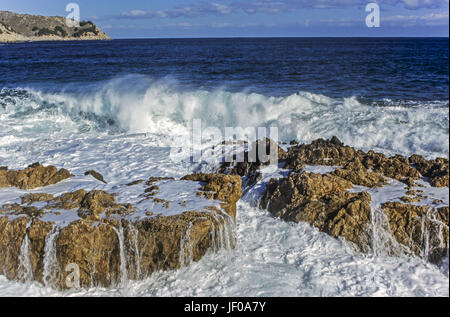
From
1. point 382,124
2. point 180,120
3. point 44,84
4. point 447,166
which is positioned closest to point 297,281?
point 447,166

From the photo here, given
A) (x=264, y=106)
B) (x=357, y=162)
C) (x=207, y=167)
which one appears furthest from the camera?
(x=264, y=106)

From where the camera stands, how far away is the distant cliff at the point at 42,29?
314ft

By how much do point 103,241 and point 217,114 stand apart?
30.0ft

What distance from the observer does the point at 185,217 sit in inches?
190

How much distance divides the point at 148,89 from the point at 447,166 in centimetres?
1118

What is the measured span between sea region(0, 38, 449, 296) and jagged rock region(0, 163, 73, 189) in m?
0.90

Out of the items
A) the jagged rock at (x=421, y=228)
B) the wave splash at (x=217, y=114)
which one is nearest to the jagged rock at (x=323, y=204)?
the jagged rock at (x=421, y=228)

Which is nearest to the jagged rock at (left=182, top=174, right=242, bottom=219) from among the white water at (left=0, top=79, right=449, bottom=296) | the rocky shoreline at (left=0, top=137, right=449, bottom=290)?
the rocky shoreline at (left=0, top=137, right=449, bottom=290)

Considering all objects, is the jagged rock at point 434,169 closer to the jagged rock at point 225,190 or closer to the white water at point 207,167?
the white water at point 207,167

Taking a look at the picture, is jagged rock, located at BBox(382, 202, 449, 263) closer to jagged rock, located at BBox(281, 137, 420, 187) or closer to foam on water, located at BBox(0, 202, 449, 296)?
foam on water, located at BBox(0, 202, 449, 296)

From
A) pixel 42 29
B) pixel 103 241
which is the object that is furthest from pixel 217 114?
pixel 42 29

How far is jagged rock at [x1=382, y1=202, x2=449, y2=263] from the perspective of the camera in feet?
15.5

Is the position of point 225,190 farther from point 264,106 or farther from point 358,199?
point 264,106

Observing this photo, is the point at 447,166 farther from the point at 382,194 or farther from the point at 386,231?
the point at 386,231
